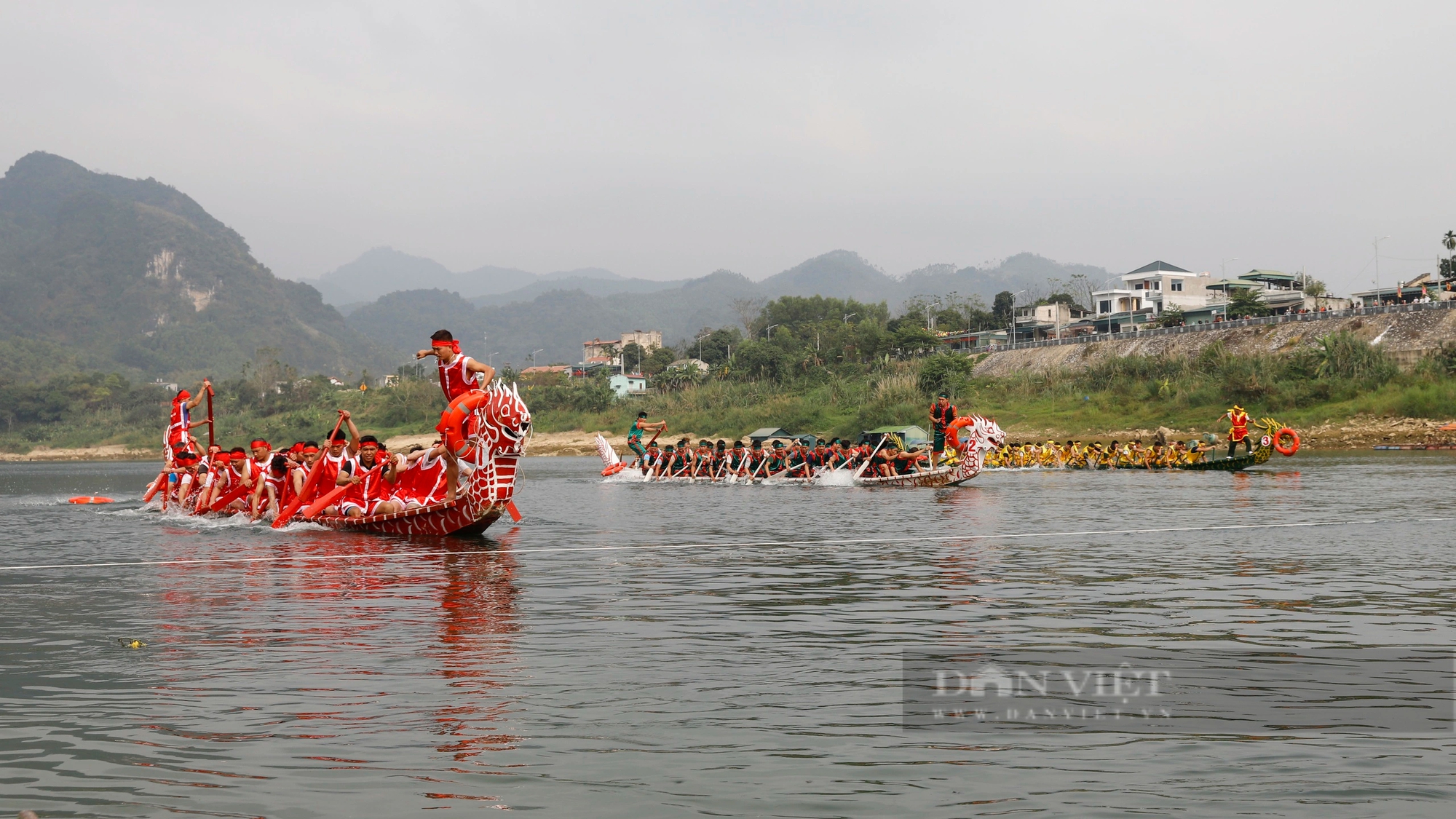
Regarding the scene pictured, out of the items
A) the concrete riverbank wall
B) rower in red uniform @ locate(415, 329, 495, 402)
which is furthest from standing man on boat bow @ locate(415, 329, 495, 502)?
the concrete riverbank wall

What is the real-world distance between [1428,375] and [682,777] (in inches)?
2601

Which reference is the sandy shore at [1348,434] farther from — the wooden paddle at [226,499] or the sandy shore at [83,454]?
the sandy shore at [83,454]

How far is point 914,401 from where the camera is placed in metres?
73.9

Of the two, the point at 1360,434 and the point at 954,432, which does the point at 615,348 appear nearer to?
the point at 1360,434

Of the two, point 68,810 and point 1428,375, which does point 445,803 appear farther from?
point 1428,375

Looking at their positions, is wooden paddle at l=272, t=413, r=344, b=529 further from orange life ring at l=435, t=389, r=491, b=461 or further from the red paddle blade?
orange life ring at l=435, t=389, r=491, b=461

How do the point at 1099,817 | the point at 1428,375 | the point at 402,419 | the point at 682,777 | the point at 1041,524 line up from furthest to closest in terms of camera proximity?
the point at 402,419 → the point at 1428,375 → the point at 1041,524 → the point at 682,777 → the point at 1099,817

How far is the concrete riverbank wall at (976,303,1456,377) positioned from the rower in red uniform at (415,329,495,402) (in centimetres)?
6212

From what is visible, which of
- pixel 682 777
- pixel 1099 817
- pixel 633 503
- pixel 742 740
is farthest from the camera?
pixel 633 503

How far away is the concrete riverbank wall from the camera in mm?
65812

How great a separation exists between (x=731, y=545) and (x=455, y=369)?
16.2ft

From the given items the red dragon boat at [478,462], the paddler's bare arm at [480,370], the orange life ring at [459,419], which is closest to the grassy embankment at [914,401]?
the red dragon boat at [478,462]

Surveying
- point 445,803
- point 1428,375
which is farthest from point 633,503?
point 1428,375

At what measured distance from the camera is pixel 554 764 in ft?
18.8
